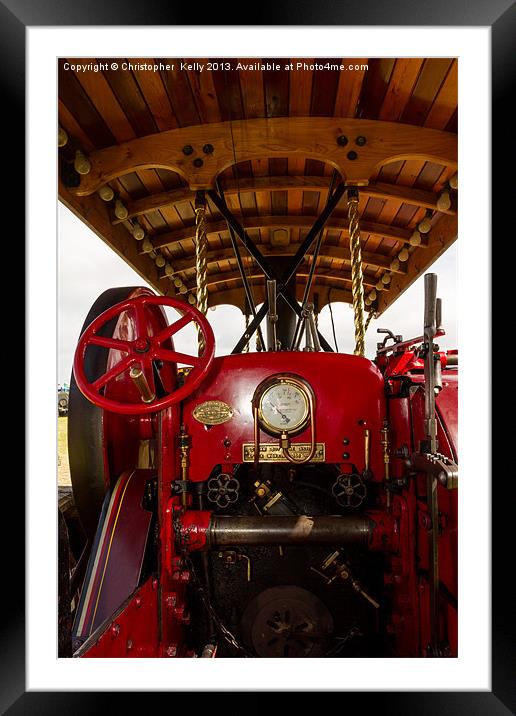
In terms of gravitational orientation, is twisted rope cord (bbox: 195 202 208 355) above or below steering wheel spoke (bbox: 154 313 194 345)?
above

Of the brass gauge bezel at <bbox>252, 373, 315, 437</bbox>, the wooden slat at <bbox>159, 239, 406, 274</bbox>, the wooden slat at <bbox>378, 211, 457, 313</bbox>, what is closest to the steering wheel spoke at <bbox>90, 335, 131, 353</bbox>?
the brass gauge bezel at <bbox>252, 373, 315, 437</bbox>

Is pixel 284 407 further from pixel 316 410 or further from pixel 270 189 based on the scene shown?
pixel 270 189

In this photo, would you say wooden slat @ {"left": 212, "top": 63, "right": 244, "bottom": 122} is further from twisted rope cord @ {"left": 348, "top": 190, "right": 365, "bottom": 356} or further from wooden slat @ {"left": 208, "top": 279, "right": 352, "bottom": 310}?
wooden slat @ {"left": 208, "top": 279, "right": 352, "bottom": 310}

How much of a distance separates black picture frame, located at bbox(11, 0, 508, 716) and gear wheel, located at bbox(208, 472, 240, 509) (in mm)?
905

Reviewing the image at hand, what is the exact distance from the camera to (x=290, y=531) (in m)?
1.54

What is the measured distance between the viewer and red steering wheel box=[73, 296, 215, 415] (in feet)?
4.61

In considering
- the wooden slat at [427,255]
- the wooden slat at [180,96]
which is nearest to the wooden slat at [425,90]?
the wooden slat at [427,255]

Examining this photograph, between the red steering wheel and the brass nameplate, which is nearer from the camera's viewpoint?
the red steering wheel

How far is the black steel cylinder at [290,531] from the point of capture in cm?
154

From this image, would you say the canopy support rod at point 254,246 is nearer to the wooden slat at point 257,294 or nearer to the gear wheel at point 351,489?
the gear wheel at point 351,489

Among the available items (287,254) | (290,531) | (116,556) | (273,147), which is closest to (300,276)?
(287,254)
